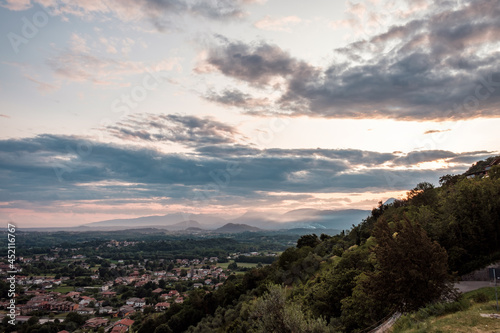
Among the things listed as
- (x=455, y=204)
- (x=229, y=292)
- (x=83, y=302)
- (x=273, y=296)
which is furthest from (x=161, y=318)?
(x=455, y=204)

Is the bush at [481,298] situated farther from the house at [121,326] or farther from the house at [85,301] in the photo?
the house at [85,301]

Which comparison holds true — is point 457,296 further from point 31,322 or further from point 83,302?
point 83,302

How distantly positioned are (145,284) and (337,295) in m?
83.2

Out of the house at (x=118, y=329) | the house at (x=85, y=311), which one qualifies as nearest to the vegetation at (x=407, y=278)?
the house at (x=118, y=329)

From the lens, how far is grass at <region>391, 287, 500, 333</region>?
Result: 13.4 m

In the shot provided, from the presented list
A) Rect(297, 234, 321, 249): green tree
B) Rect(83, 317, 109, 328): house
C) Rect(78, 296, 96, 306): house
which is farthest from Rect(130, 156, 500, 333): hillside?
Rect(78, 296, 96, 306): house

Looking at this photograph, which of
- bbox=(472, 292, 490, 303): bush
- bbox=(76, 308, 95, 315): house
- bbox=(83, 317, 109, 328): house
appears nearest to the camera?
bbox=(472, 292, 490, 303): bush

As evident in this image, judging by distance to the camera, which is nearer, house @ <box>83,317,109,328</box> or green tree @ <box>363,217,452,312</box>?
green tree @ <box>363,217,452,312</box>

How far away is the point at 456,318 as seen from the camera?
14.5 metres

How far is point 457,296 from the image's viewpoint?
57.8 feet

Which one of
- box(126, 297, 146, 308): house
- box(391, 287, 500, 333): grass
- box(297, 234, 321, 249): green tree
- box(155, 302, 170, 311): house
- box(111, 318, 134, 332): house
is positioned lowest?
box(126, 297, 146, 308): house

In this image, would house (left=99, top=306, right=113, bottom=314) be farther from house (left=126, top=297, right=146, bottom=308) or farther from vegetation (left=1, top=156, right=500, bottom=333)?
vegetation (left=1, top=156, right=500, bottom=333)

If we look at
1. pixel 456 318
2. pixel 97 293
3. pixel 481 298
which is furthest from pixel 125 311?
pixel 456 318

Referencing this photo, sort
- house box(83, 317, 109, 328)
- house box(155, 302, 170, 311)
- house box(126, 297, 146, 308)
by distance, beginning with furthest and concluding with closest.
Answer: house box(126, 297, 146, 308), house box(155, 302, 170, 311), house box(83, 317, 109, 328)
